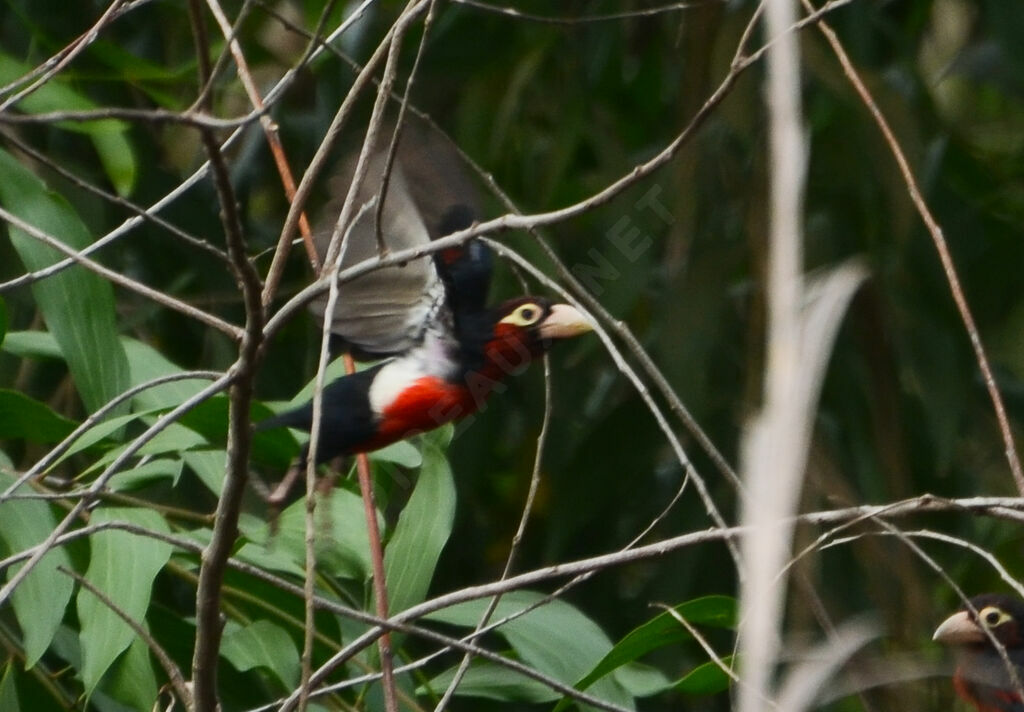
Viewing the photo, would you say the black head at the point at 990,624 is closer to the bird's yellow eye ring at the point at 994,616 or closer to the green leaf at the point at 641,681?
the bird's yellow eye ring at the point at 994,616

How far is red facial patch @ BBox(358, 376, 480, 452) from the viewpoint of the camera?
1.96 m

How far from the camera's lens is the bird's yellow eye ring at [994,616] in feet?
10.7

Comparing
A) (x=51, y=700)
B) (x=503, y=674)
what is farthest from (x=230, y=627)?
(x=503, y=674)

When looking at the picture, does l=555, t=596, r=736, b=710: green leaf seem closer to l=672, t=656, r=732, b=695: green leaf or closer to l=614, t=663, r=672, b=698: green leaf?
l=672, t=656, r=732, b=695: green leaf

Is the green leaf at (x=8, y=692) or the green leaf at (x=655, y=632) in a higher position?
the green leaf at (x=655, y=632)

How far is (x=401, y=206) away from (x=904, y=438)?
62.4 inches

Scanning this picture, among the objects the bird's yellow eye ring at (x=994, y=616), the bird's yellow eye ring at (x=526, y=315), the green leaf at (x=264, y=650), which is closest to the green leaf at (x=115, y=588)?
the green leaf at (x=264, y=650)

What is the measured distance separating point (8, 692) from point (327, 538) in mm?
437

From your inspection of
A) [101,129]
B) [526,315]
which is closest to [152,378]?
[101,129]

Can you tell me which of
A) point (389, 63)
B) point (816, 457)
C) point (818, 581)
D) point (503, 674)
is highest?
point (389, 63)

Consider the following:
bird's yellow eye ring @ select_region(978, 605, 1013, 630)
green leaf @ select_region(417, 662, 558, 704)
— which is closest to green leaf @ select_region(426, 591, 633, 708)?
green leaf @ select_region(417, 662, 558, 704)

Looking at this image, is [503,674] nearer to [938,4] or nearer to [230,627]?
[230,627]

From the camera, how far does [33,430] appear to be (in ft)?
6.85

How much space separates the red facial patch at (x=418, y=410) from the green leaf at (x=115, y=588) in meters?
0.30
